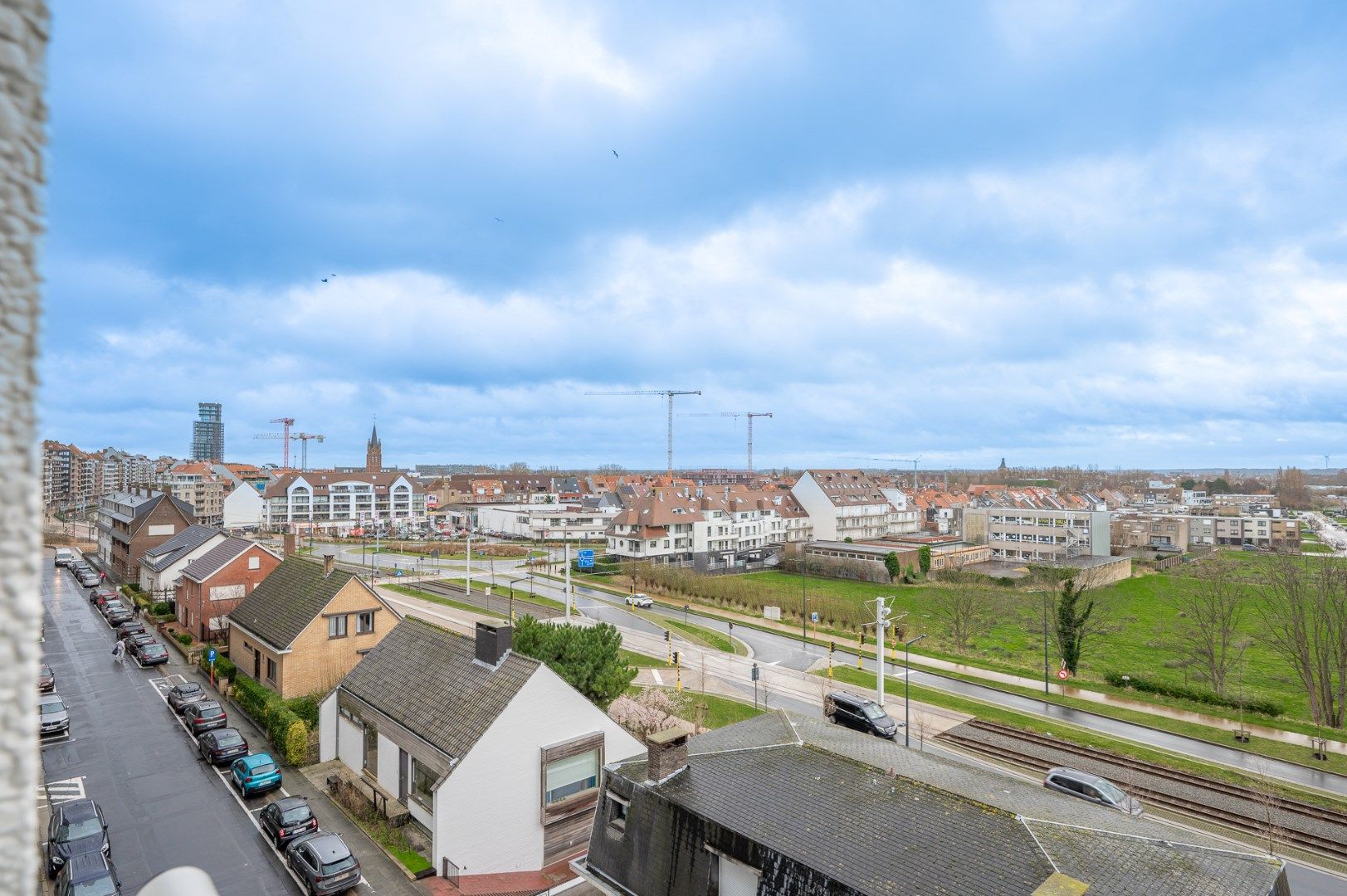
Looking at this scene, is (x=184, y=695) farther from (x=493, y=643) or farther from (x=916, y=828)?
(x=916, y=828)

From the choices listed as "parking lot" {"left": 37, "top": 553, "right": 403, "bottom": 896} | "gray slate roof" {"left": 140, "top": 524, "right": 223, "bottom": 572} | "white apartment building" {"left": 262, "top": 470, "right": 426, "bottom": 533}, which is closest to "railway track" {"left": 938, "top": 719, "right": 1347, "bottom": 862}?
"parking lot" {"left": 37, "top": 553, "right": 403, "bottom": 896}

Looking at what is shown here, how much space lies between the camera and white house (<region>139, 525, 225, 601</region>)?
1863 inches

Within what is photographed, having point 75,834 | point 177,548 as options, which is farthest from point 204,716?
point 177,548

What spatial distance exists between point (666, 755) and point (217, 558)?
3565cm

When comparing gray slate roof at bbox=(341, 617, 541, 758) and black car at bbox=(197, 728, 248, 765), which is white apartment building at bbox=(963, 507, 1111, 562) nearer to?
gray slate roof at bbox=(341, 617, 541, 758)

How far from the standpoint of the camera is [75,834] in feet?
59.4

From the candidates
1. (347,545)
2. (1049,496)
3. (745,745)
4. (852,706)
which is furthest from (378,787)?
(1049,496)

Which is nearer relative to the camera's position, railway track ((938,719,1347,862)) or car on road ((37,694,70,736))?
railway track ((938,719,1347,862))

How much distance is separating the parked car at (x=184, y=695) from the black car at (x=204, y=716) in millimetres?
802

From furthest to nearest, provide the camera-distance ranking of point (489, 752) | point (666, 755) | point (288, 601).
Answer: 1. point (288, 601)
2. point (489, 752)
3. point (666, 755)

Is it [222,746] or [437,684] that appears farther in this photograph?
[222,746]

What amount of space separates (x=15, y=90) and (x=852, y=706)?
105 ft

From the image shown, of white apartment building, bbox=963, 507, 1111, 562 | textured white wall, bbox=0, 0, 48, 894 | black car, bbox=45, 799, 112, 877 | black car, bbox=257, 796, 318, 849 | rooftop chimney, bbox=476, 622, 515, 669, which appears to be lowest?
black car, bbox=257, 796, 318, 849

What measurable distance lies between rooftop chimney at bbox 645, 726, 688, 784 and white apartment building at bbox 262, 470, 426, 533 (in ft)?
331
